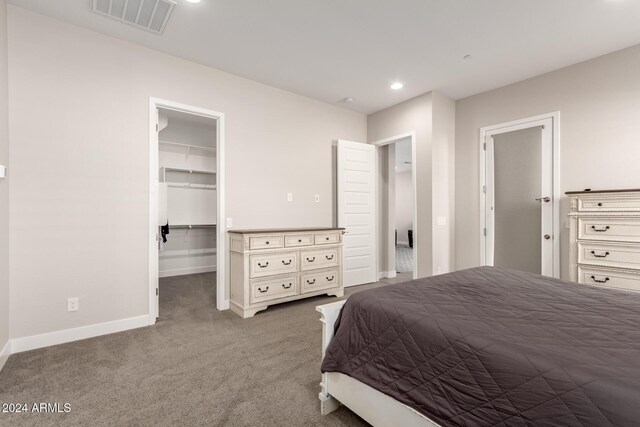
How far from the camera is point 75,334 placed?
2.61 m

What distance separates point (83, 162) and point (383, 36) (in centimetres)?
303

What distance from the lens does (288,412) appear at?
1.65m

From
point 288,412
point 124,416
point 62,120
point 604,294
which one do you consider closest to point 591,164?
point 604,294

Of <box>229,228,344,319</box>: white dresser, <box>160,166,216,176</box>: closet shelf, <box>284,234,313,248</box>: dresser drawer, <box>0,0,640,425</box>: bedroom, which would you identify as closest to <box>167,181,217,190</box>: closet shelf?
<box>160,166,216,176</box>: closet shelf

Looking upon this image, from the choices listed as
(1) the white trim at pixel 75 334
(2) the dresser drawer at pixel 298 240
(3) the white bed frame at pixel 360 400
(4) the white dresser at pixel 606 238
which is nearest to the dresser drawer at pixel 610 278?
(4) the white dresser at pixel 606 238

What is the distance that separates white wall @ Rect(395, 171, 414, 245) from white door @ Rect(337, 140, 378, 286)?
6.61 m

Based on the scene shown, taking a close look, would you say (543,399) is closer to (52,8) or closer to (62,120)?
(62,120)

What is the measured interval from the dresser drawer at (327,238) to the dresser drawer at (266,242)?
1.73 ft

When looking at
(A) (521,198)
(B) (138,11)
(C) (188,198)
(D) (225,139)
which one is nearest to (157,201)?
(D) (225,139)

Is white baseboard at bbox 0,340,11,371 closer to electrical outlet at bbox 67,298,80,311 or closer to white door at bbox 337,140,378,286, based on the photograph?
electrical outlet at bbox 67,298,80,311

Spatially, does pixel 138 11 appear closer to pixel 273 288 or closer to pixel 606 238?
pixel 273 288

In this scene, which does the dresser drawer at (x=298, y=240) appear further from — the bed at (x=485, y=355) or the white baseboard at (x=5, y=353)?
the white baseboard at (x=5, y=353)

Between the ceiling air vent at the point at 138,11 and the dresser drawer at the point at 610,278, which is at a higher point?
the ceiling air vent at the point at 138,11

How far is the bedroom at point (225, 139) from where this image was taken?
6.72 ft
